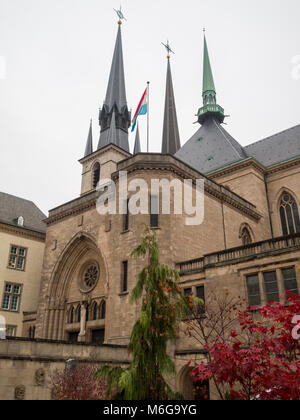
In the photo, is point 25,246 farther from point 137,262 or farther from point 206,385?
point 206,385

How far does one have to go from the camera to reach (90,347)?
1916cm

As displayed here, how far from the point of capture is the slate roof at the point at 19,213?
1501 inches

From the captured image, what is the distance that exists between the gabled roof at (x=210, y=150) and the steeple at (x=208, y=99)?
1.13 metres

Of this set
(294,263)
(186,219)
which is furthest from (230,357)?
(186,219)

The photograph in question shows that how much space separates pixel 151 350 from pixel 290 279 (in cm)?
1076

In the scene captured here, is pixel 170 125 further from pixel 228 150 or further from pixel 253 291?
pixel 253 291

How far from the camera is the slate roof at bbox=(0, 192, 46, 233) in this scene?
38.1m

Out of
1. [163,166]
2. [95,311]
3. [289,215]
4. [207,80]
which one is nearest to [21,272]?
[95,311]

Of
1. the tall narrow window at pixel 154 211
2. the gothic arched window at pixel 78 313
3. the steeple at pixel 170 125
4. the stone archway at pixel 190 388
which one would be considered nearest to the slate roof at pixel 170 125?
the steeple at pixel 170 125

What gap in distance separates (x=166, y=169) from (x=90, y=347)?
12037 millimetres

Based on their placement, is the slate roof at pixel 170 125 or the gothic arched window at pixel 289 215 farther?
the slate roof at pixel 170 125

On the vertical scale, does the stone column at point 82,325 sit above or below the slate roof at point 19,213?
below

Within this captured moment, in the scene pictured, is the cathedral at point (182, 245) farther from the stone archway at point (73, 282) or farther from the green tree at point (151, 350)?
the green tree at point (151, 350)

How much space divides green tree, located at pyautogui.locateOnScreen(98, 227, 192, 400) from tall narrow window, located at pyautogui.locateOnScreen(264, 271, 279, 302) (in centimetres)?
943
